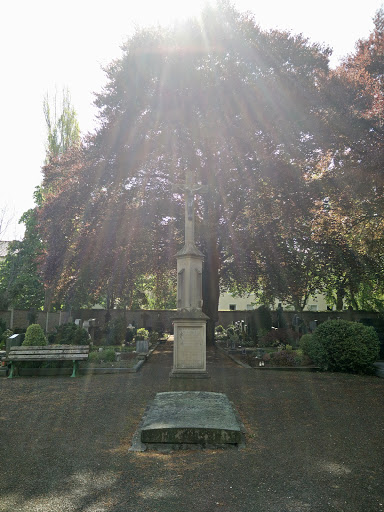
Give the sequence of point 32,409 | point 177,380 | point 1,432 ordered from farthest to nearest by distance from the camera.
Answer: point 177,380 < point 32,409 < point 1,432

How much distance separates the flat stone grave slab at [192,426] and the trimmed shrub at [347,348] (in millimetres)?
6584

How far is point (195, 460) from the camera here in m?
4.62

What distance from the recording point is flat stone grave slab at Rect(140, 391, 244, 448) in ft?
16.8

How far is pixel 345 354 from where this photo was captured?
11.8m

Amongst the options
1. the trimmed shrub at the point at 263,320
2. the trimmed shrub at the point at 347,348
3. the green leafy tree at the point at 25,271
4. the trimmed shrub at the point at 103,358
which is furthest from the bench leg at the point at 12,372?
the green leafy tree at the point at 25,271

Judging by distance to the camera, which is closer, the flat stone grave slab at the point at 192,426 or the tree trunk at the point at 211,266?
the flat stone grave slab at the point at 192,426

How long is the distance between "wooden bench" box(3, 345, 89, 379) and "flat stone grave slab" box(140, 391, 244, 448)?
5.60m

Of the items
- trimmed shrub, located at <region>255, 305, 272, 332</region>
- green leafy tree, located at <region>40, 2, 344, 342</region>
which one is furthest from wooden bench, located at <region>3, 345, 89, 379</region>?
trimmed shrub, located at <region>255, 305, 272, 332</region>

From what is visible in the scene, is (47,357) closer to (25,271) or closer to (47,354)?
(47,354)

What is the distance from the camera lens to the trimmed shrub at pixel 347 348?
38.5ft

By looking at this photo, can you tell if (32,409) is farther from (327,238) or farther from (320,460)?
(327,238)

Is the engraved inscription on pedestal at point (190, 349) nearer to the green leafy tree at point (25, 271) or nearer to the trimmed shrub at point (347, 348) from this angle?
the trimmed shrub at point (347, 348)

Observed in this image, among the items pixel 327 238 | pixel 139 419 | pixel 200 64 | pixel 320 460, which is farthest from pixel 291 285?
pixel 320 460

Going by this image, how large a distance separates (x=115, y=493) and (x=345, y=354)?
9.43 m
